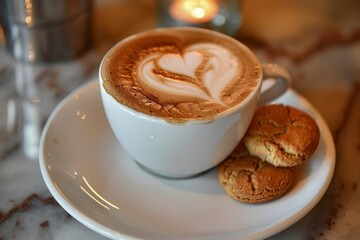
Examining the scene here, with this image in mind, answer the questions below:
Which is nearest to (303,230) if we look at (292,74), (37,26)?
(292,74)

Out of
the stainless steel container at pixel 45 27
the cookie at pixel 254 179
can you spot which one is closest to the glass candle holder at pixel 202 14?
the stainless steel container at pixel 45 27

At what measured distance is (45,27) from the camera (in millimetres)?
906

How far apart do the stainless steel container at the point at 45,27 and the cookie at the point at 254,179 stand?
38cm

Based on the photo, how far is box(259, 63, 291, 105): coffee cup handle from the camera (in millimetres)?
741

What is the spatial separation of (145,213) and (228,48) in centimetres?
24

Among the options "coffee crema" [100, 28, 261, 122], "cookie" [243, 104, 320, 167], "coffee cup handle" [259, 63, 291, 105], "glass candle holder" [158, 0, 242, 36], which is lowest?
"glass candle holder" [158, 0, 242, 36]

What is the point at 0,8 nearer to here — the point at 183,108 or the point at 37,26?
the point at 37,26

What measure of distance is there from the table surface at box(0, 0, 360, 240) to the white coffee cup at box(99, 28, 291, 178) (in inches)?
4.5

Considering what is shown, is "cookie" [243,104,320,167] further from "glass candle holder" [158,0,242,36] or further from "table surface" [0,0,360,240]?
"glass candle holder" [158,0,242,36]

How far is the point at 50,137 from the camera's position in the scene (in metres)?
0.73

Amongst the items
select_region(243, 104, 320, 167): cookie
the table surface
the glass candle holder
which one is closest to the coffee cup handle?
select_region(243, 104, 320, 167): cookie

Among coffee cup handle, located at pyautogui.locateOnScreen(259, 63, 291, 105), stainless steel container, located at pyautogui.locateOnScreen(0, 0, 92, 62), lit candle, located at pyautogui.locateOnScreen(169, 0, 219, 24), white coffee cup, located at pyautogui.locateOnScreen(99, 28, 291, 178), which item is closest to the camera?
white coffee cup, located at pyautogui.locateOnScreen(99, 28, 291, 178)

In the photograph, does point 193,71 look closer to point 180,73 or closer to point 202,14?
point 180,73

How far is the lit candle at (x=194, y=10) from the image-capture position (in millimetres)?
1021
